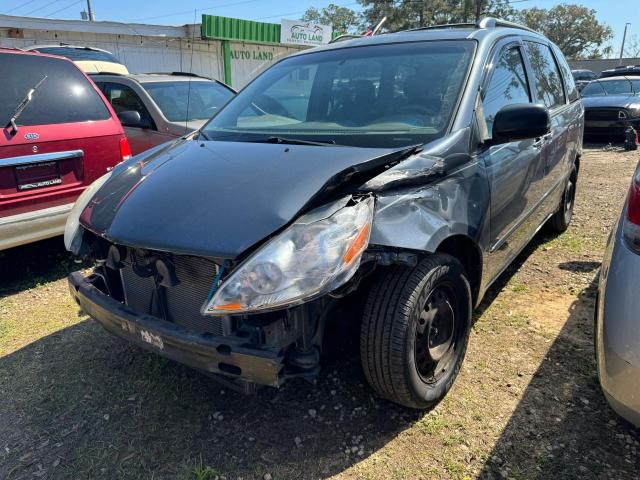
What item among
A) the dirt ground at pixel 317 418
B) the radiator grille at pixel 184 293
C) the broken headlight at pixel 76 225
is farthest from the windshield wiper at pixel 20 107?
the radiator grille at pixel 184 293

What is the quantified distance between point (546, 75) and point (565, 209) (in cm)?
147

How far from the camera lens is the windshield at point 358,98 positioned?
2.56 meters

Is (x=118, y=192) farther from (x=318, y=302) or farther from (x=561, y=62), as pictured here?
(x=561, y=62)

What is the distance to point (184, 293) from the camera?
2.20m

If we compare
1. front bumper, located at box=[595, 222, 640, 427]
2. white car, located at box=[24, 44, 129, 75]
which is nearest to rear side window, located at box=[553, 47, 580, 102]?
front bumper, located at box=[595, 222, 640, 427]

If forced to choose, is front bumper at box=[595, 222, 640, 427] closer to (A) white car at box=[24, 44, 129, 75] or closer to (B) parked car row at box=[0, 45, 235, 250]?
(B) parked car row at box=[0, 45, 235, 250]

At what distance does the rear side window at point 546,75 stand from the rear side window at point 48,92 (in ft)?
11.8

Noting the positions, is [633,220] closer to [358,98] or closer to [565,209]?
[358,98]

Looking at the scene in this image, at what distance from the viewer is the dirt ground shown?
2.12 metres

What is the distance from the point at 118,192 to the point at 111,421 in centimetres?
116

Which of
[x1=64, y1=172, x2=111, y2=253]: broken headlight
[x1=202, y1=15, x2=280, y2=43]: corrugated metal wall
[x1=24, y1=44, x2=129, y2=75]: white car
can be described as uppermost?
[x1=202, y1=15, x2=280, y2=43]: corrugated metal wall

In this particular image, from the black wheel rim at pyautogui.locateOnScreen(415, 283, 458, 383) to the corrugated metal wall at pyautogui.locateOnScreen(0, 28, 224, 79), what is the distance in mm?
12924

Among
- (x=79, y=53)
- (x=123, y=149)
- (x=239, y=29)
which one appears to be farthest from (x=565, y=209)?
(x=239, y=29)

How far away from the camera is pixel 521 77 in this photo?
3.32 m
